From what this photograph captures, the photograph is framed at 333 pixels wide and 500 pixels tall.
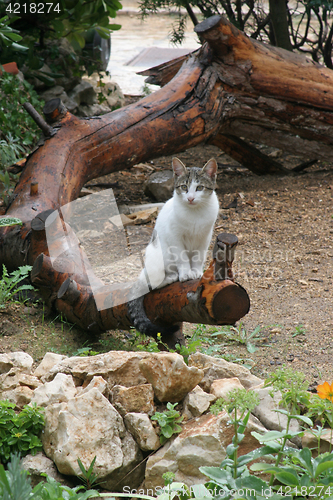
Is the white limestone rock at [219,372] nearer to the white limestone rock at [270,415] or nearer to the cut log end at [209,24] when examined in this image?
the white limestone rock at [270,415]

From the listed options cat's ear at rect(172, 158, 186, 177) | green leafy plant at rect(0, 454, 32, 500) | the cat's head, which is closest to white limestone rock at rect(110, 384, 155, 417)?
green leafy plant at rect(0, 454, 32, 500)

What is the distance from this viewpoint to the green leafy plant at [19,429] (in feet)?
6.23

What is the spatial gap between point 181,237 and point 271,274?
4.56 ft

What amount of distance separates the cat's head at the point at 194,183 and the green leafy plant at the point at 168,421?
1.39m

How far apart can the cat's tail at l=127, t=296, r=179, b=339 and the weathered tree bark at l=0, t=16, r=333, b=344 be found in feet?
1.54

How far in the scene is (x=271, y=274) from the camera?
4.04 m

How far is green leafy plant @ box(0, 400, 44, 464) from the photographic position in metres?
1.90

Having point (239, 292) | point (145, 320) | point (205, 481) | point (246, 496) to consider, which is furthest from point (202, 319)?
point (246, 496)

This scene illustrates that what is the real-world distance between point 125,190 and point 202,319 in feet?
12.1

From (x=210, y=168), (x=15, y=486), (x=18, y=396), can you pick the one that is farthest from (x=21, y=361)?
(x=210, y=168)

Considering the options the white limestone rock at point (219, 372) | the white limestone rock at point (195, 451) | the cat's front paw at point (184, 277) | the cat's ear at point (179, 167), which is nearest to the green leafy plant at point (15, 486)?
the white limestone rock at point (195, 451)

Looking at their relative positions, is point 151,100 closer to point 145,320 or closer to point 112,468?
point 145,320

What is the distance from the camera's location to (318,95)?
507 centimetres

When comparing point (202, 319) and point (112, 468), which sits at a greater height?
point (202, 319)
